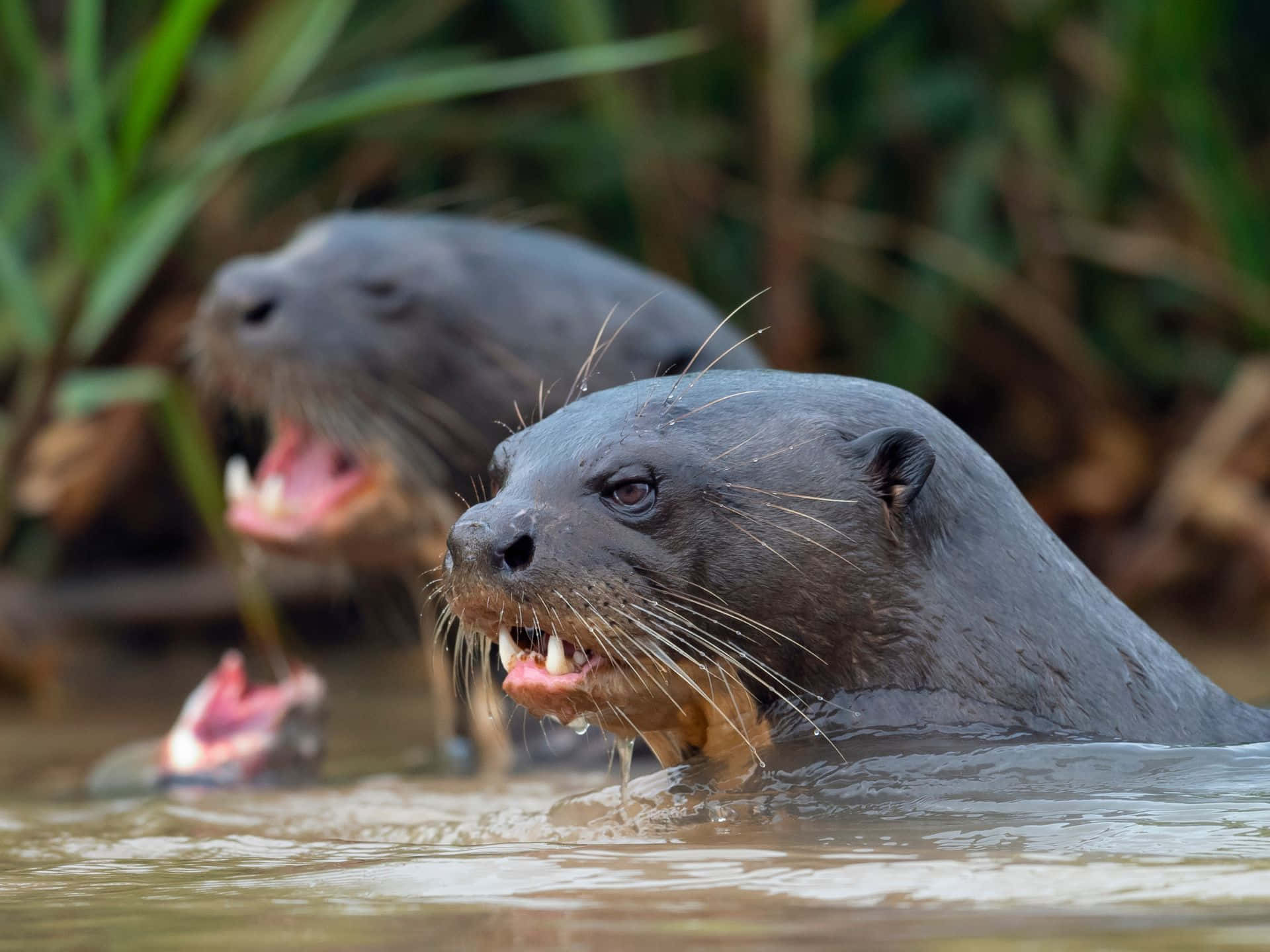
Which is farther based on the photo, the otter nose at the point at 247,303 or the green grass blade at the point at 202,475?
the green grass blade at the point at 202,475

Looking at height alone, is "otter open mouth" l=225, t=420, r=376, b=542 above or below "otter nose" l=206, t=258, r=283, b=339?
below

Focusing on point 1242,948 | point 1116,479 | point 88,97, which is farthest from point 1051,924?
point 1116,479

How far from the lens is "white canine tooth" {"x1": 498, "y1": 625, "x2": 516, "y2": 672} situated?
8.23ft

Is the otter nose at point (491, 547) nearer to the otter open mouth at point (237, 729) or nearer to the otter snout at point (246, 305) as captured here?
the otter open mouth at point (237, 729)

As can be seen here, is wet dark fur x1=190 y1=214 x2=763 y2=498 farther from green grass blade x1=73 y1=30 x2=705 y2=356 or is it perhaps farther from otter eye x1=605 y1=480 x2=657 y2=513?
otter eye x1=605 y1=480 x2=657 y2=513

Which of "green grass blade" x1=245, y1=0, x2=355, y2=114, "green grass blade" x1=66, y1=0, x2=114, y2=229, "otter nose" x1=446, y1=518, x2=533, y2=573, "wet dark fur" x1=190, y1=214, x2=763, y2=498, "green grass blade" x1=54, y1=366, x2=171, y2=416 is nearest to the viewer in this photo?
"otter nose" x1=446, y1=518, x2=533, y2=573

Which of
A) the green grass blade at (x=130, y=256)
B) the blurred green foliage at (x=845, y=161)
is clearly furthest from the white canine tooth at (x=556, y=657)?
the blurred green foliage at (x=845, y=161)

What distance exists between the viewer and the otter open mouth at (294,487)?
409 centimetres

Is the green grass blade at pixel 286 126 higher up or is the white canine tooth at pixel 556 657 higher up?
the green grass blade at pixel 286 126

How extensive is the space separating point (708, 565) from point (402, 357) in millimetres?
1699

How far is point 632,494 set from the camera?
2.53 meters

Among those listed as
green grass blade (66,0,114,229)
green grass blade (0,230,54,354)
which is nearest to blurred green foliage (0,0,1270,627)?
green grass blade (66,0,114,229)

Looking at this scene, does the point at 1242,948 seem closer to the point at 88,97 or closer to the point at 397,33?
the point at 88,97

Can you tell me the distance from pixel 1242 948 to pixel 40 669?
16.4ft
